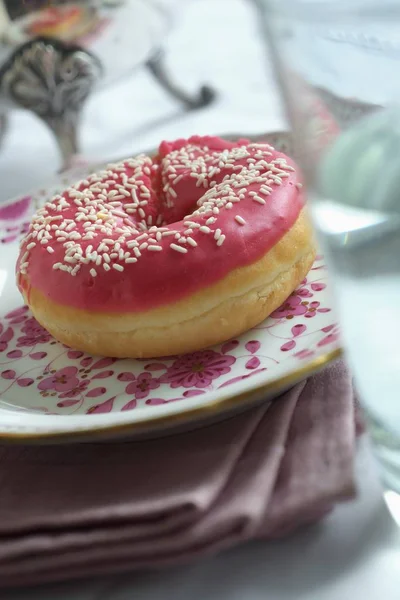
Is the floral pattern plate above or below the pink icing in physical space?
below

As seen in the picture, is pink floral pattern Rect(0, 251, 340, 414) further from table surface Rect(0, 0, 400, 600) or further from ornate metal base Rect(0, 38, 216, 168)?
ornate metal base Rect(0, 38, 216, 168)

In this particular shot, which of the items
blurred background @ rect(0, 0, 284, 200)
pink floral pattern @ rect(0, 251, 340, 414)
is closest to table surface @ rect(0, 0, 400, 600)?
blurred background @ rect(0, 0, 284, 200)

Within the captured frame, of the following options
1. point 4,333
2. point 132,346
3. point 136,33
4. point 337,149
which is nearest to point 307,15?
point 337,149

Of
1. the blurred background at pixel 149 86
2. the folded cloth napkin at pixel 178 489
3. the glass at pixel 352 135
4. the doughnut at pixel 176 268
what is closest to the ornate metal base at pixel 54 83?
the blurred background at pixel 149 86

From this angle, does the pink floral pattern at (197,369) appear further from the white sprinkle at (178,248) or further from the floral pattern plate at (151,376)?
the white sprinkle at (178,248)

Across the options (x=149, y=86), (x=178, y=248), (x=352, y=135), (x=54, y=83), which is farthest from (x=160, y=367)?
(x=149, y=86)

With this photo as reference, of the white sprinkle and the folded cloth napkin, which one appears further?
the white sprinkle

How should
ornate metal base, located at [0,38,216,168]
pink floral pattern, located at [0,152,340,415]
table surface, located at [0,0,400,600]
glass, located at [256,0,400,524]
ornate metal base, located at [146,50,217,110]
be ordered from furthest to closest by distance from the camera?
ornate metal base, located at [146,50,217,110]
ornate metal base, located at [0,38,216,168]
pink floral pattern, located at [0,152,340,415]
table surface, located at [0,0,400,600]
glass, located at [256,0,400,524]

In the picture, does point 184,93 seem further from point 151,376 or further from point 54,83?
point 151,376
